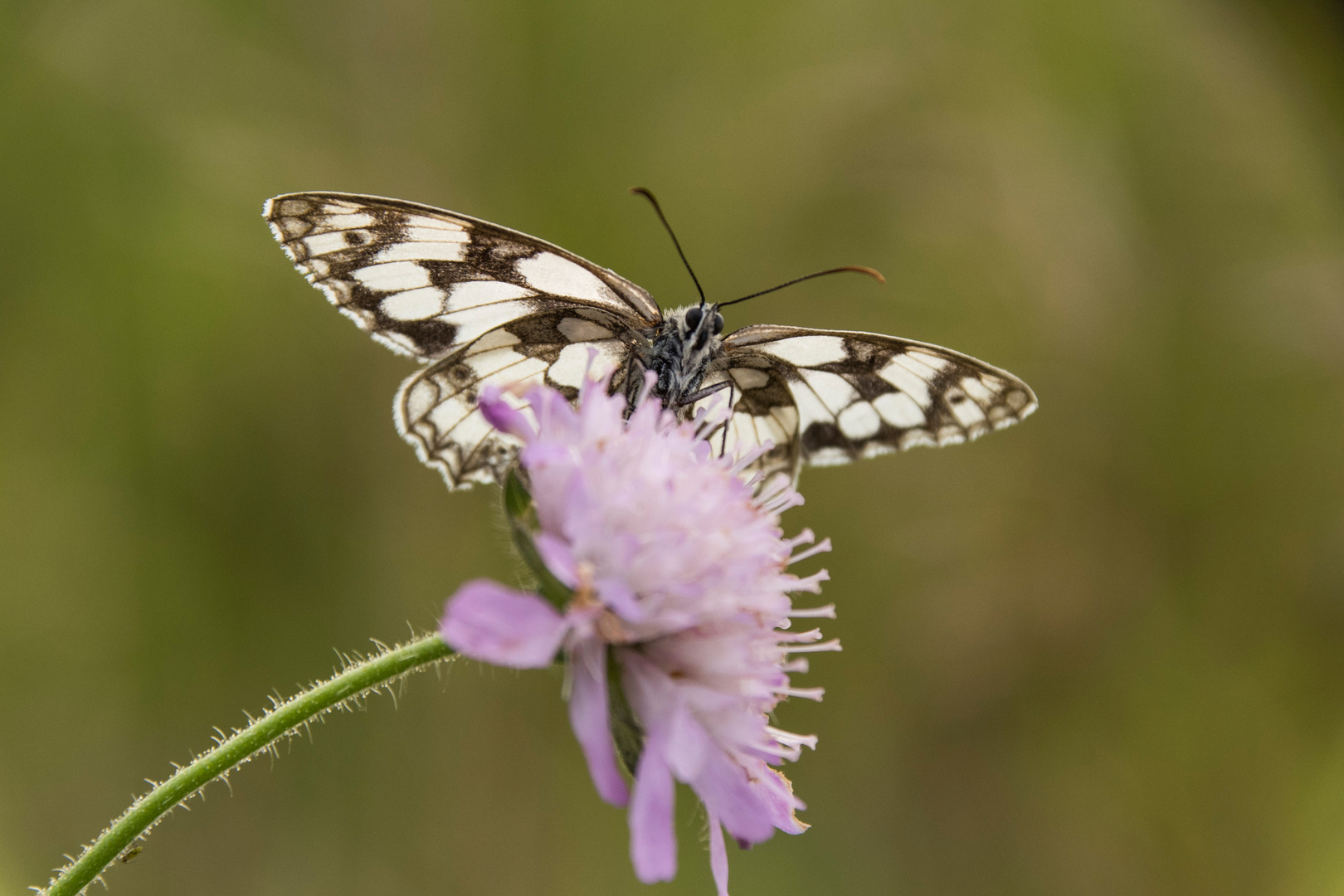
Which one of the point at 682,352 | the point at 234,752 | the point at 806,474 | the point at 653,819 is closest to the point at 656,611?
the point at 653,819

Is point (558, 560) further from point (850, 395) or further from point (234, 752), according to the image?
point (850, 395)

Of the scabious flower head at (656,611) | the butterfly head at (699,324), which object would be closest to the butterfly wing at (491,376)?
the butterfly head at (699,324)

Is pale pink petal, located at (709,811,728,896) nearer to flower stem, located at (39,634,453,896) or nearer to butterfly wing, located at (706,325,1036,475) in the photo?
flower stem, located at (39,634,453,896)

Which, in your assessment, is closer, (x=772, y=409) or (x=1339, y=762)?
(x=772, y=409)

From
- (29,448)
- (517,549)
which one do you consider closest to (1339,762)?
(517,549)

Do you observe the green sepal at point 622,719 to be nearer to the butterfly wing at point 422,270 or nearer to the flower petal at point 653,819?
the flower petal at point 653,819

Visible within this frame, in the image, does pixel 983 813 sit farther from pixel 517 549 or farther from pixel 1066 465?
pixel 517 549

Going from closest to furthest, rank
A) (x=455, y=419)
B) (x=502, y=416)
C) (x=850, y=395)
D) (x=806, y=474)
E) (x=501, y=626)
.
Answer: (x=501, y=626)
(x=502, y=416)
(x=455, y=419)
(x=850, y=395)
(x=806, y=474)
